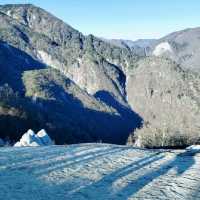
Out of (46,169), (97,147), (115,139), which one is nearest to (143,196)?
(46,169)

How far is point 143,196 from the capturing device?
11625mm

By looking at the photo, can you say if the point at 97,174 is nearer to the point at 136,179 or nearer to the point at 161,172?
the point at 136,179

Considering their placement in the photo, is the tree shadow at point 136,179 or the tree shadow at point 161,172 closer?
the tree shadow at point 136,179

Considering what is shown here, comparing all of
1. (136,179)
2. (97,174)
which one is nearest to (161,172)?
(136,179)

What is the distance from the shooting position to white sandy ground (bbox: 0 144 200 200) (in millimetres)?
11711

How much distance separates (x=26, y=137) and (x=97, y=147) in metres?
12.0

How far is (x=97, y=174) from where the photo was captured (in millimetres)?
13875

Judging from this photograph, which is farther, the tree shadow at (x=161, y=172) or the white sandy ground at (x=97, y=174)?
the tree shadow at (x=161, y=172)

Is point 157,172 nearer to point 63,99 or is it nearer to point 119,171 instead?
point 119,171

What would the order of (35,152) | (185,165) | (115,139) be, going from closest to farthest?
(185,165) < (35,152) < (115,139)

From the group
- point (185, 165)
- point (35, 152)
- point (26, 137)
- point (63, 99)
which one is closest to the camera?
point (185, 165)

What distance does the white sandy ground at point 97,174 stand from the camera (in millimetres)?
11711

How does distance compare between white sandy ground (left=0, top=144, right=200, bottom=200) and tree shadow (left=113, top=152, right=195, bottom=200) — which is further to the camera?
tree shadow (left=113, top=152, right=195, bottom=200)

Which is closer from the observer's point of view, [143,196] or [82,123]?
[143,196]
